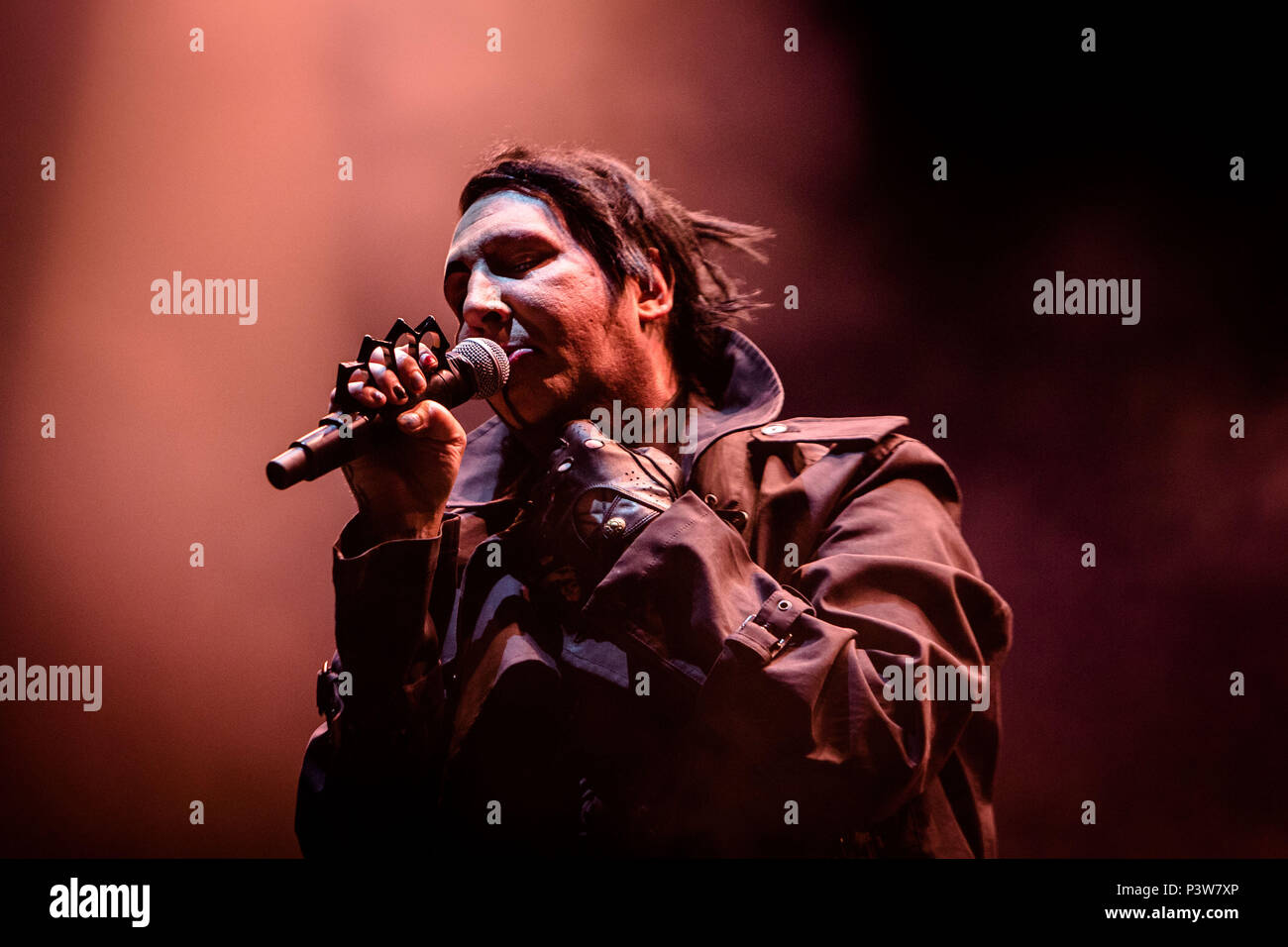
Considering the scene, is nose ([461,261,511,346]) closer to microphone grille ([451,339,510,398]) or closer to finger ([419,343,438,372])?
microphone grille ([451,339,510,398])

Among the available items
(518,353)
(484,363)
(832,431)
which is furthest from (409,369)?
(832,431)

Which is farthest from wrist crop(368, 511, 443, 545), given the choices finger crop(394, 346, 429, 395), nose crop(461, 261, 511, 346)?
nose crop(461, 261, 511, 346)

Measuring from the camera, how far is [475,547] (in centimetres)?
181

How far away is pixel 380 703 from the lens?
5.28ft

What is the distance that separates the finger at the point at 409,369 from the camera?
55.3 inches

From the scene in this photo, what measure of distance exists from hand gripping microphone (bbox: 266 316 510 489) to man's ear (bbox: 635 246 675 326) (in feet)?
1.05

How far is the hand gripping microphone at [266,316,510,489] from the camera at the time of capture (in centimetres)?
127

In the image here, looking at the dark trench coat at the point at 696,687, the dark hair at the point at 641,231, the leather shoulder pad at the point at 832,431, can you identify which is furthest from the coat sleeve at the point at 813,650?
the dark hair at the point at 641,231

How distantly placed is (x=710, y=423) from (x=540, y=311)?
0.34 m

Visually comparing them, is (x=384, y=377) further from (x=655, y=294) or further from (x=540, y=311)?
(x=655, y=294)

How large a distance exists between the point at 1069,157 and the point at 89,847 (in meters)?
2.12

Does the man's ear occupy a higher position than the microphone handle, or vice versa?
the man's ear

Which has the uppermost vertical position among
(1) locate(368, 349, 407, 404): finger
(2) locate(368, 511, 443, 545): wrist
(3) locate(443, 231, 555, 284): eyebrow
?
(3) locate(443, 231, 555, 284): eyebrow
